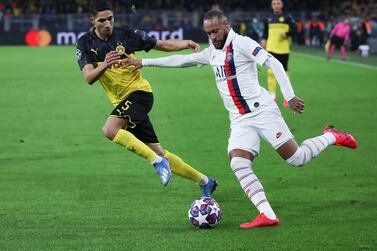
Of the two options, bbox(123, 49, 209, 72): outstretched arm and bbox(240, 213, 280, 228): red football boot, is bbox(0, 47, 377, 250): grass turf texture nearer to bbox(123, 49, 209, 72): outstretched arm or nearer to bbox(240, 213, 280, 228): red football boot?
bbox(240, 213, 280, 228): red football boot

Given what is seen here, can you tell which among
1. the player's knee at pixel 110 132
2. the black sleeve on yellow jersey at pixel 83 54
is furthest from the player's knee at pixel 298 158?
the black sleeve on yellow jersey at pixel 83 54

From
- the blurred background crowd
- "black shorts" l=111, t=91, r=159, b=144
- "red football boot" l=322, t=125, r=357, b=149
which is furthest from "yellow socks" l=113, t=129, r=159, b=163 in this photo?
the blurred background crowd

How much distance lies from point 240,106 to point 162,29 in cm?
4329

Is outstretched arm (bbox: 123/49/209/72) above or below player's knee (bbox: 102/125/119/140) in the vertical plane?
above

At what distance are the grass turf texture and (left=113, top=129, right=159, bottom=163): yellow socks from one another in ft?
1.93

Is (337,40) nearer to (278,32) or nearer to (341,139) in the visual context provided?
(278,32)

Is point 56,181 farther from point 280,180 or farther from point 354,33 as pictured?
point 354,33

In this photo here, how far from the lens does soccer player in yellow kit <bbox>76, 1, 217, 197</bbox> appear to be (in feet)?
32.2

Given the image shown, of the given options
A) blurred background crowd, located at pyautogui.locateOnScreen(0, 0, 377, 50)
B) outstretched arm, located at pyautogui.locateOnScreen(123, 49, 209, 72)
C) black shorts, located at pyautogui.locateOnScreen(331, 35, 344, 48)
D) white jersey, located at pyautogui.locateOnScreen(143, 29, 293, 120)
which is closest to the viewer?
white jersey, located at pyautogui.locateOnScreen(143, 29, 293, 120)

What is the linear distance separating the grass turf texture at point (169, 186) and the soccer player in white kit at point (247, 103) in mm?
494

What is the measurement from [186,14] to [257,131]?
152ft

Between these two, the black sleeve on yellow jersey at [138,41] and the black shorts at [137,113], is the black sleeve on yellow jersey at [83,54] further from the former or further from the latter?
the black shorts at [137,113]

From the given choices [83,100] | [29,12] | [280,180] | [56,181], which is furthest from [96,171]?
[29,12]

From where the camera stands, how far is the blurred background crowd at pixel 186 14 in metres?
51.9
